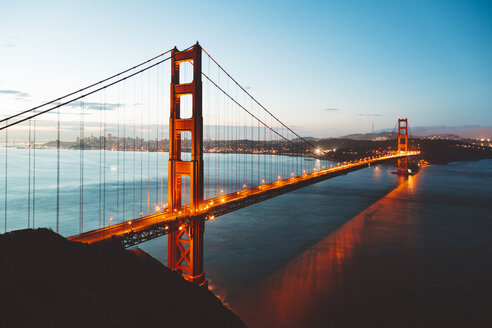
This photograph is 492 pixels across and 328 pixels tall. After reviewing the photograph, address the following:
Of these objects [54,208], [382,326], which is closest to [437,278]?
[382,326]

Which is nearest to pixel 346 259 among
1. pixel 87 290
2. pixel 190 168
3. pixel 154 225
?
pixel 190 168

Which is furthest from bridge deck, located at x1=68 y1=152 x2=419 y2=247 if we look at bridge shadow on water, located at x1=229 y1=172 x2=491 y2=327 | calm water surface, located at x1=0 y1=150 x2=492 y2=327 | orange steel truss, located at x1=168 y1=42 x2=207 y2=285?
bridge shadow on water, located at x1=229 y1=172 x2=491 y2=327

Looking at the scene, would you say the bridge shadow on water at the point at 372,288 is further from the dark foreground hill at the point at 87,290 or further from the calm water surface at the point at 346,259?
the dark foreground hill at the point at 87,290

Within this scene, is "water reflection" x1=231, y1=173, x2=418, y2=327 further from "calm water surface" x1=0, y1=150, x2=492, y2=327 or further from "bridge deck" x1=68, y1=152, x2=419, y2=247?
"bridge deck" x1=68, y1=152, x2=419, y2=247

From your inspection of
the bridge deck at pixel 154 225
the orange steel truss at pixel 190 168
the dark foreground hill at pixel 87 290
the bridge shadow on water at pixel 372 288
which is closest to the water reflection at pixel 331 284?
the bridge shadow on water at pixel 372 288

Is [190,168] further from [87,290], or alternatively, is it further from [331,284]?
[331,284]

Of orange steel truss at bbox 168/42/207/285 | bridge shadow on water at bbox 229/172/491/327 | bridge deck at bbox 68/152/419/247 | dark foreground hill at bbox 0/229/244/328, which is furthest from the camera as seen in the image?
orange steel truss at bbox 168/42/207/285

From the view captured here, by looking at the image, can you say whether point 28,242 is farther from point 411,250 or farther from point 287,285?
point 411,250
